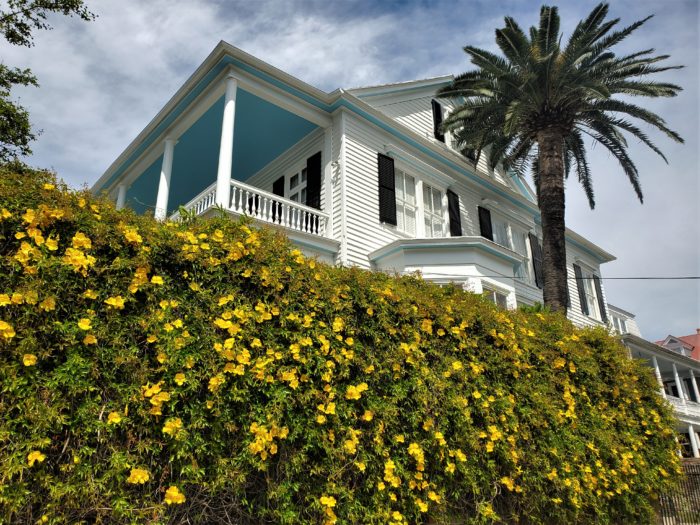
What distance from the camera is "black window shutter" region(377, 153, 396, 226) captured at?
12.4m

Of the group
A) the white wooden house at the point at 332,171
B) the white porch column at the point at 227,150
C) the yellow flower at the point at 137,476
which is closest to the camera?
the yellow flower at the point at 137,476

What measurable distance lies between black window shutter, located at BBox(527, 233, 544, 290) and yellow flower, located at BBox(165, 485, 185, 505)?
16.5 metres

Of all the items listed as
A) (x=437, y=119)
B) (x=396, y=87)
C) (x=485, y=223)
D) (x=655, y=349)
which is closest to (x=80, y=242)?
(x=396, y=87)

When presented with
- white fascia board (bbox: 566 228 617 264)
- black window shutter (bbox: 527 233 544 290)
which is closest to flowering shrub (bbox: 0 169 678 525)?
black window shutter (bbox: 527 233 544 290)

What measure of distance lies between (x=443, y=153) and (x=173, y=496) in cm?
1342

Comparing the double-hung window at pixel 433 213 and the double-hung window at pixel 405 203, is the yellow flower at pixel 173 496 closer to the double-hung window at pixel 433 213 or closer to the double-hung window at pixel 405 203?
the double-hung window at pixel 405 203

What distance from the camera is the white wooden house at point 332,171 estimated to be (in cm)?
1080

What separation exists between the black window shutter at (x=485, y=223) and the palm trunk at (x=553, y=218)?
2737 millimetres

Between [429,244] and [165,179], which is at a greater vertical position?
[165,179]

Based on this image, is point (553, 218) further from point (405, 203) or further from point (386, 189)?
point (386, 189)

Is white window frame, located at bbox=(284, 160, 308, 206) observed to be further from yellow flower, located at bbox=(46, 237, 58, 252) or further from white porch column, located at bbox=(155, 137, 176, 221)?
yellow flower, located at bbox=(46, 237, 58, 252)

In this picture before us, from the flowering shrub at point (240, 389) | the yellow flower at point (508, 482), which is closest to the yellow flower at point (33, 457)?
the flowering shrub at point (240, 389)

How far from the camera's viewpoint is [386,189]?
1272 centimetres

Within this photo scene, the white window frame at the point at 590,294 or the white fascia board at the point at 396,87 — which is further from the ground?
the white fascia board at the point at 396,87
